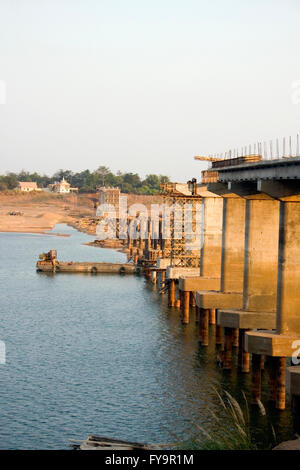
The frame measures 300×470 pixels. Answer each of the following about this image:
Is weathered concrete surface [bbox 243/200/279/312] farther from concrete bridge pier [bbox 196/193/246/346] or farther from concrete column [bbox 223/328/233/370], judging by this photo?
concrete bridge pier [bbox 196/193/246/346]

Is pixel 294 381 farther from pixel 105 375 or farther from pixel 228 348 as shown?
pixel 105 375

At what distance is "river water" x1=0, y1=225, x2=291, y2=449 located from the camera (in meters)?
33.8

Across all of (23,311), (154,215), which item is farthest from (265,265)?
(154,215)

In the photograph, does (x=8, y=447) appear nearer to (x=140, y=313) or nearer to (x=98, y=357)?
(x=98, y=357)

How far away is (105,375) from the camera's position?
4266 cm

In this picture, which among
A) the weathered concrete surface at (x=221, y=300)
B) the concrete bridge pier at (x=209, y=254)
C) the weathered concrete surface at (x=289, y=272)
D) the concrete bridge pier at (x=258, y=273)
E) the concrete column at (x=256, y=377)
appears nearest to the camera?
the weathered concrete surface at (x=289, y=272)

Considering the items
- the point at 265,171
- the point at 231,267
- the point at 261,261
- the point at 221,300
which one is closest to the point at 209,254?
the point at 231,267

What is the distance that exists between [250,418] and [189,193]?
102ft

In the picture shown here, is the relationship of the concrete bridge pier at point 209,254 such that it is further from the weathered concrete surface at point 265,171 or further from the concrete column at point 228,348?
the concrete column at point 228,348

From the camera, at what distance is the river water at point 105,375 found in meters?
33.8

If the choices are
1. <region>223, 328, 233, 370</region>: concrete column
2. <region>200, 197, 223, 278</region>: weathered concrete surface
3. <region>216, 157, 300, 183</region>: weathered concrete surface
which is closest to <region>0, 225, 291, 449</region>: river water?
<region>223, 328, 233, 370</region>: concrete column

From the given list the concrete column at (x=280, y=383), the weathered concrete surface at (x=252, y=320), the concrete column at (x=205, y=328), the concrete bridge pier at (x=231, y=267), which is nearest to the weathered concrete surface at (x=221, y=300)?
the concrete bridge pier at (x=231, y=267)
